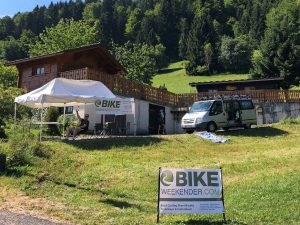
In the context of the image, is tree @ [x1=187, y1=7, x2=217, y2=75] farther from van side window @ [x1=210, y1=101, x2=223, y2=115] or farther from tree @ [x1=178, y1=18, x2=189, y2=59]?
van side window @ [x1=210, y1=101, x2=223, y2=115]

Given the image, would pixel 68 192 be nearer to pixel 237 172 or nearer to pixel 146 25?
pixel 237 172

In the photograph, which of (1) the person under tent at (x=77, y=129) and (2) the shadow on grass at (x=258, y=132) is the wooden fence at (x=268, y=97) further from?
(1) the person under tent at (x=77, y=129)

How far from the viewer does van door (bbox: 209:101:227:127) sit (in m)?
27.6

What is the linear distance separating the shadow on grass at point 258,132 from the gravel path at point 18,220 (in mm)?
17174

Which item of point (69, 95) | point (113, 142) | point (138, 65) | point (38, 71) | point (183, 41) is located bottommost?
point (113, 142)

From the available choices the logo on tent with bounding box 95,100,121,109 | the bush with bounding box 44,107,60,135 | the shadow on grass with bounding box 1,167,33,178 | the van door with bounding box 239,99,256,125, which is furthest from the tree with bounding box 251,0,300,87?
the shadow on grass with bounding box 1,167,33,178

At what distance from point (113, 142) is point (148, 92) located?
1215cm

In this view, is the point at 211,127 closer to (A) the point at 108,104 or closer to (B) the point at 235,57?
(A) the point at 108,104

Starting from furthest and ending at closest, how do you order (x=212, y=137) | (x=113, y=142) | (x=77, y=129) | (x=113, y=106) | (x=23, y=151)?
(x=212, y=137), (x=113, y=106), (x=77, y=129), (x=113, y=142), (x=23, y=151)

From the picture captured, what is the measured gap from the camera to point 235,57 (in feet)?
319

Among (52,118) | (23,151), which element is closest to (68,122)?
(52,118)

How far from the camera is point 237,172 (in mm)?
16219

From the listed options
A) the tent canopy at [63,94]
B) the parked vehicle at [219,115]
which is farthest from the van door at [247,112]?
the tent canopy at [63,94]

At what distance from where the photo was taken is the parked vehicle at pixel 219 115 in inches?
1078
